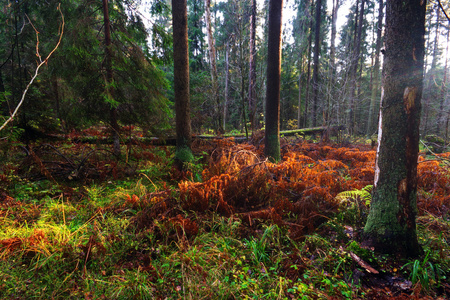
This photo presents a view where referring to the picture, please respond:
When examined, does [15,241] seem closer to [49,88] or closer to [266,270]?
[266,270]

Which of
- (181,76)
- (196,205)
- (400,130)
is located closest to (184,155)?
(181,76)

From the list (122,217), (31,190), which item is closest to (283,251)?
(122,217)

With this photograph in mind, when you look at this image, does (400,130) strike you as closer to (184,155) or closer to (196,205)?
(196,205)

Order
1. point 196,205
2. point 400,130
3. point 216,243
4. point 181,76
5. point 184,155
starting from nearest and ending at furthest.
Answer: point 400,130 < point 216,243 < point 196,205 < point 181,76 < point 184,155

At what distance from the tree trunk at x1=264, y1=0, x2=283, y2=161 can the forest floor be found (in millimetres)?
1681

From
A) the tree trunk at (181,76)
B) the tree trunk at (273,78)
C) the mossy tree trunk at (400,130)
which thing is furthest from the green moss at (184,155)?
the mossy tree trunk at (400,130)

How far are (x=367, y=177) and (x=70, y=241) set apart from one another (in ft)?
19.5

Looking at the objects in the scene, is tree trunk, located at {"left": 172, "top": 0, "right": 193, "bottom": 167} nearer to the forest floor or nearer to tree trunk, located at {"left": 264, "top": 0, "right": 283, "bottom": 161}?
the forest floor

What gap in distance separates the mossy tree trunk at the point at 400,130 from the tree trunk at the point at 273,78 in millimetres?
3721

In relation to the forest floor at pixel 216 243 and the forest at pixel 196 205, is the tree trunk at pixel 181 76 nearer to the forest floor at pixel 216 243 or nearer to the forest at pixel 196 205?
the forest at pixel 196 205

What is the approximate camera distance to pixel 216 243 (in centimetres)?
286

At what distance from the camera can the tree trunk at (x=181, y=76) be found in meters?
5.59

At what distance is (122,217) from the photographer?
11.5 feet

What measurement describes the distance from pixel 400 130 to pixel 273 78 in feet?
13.9
